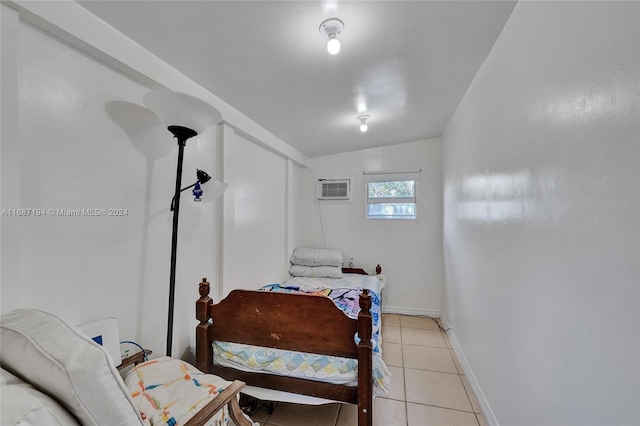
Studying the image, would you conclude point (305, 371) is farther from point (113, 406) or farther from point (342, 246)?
point (342, 246)

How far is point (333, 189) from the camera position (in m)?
3.94

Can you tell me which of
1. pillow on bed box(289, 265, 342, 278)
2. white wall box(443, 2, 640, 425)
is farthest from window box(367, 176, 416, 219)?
white wall box(443, 2, 640, 425)

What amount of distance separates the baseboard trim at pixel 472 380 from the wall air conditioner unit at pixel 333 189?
209cm

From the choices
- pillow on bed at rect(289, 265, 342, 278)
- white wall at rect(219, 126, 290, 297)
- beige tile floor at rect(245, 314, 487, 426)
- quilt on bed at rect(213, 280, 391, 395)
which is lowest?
beige tile floor at rect(245, 314, 487, 426)

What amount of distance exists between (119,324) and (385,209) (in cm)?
315

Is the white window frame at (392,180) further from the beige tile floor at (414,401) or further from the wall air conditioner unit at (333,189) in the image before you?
the beige tile floor at (414,401)

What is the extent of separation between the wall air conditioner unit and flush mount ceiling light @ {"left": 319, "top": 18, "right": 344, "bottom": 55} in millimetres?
2573

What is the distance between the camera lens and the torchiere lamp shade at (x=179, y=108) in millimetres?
1284

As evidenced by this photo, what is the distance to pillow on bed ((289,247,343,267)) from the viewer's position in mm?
3508

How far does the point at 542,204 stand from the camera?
111 centimetres

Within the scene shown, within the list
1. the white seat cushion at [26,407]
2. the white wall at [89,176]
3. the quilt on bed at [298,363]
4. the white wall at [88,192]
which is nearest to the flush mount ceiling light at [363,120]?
the white wall at [89,176]

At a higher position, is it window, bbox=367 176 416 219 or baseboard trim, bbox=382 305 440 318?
window, bbox=367 176 416 219

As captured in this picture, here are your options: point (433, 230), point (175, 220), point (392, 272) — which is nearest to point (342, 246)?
point (392, 272)

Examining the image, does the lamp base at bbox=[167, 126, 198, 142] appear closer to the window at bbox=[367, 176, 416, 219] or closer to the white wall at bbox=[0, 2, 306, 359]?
the white wall at bbox=[0, 2, 306, 359]
